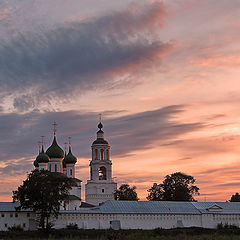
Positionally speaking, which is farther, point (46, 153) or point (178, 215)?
point (46, 153)

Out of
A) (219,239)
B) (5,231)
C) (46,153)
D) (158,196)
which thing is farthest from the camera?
(158,196)

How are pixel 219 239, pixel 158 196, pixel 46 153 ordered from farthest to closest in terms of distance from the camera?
pixel 158 196 < pixel 46 153 < pixel 219 239

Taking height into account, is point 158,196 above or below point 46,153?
below

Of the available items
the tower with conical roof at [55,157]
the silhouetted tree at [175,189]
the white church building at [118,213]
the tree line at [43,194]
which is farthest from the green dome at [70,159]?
the tree line at [43,194]

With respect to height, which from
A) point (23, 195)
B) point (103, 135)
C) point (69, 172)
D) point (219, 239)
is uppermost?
point (103, 135)

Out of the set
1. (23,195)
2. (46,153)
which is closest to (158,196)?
(46,153)

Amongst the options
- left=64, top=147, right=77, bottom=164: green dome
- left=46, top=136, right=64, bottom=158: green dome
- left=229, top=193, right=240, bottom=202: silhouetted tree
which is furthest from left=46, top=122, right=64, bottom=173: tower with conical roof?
left=229, top=193, right=240, bottom=202: silhouetted tree

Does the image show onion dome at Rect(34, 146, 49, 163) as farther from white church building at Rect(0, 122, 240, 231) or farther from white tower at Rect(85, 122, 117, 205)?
white tower at Rect(85, 122, 117, 205)

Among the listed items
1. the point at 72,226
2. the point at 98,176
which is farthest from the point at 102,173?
the point at 72,226

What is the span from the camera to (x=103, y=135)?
93125 mm

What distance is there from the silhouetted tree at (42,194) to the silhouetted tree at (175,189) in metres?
34.7

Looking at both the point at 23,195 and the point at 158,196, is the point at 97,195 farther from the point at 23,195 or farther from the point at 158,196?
the point at 23,195

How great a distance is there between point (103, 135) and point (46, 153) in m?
13.5

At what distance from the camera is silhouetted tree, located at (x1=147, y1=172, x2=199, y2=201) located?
89.1 meters
